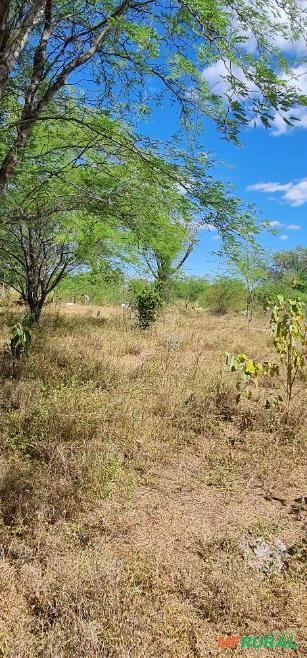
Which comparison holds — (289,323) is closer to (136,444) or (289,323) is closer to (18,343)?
(136,444)

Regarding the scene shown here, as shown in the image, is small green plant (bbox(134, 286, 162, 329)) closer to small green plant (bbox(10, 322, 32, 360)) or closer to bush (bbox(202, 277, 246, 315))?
small green plant (bbox(10, 322, 32, 360))

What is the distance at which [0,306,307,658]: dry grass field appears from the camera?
2.36 meters

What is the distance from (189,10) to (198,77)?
971mm

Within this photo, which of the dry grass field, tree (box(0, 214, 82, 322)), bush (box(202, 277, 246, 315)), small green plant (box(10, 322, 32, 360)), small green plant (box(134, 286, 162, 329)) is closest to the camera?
the dry grass field

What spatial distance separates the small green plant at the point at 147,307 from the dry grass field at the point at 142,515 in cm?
743

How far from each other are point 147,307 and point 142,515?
35.5ft

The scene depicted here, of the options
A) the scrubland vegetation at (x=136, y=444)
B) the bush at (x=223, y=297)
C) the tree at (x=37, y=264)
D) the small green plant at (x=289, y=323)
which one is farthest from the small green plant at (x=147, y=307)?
the bush at (x=223, y=297)

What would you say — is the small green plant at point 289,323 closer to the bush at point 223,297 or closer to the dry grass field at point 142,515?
the dry grass field at point 142,515

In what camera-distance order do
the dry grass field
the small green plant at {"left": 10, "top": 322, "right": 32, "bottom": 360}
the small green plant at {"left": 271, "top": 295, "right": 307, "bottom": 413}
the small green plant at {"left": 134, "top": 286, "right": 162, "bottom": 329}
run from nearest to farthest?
the dry grass field, the small green plant at {"left": 271, "top": 295, "right": 307, "bottom": 413}, the small green plant at {"left": 10, "top": 322, "right": 32, "bottom": 360}, the small green plant at {"left": 134, "top": 286, "right": 162, "bottom": 329}

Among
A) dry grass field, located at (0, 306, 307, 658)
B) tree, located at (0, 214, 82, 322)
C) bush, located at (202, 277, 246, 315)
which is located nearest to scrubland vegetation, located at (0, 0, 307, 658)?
dry grass field, located at (0, 306, 307, 658)

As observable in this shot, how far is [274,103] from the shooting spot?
240 centimetres

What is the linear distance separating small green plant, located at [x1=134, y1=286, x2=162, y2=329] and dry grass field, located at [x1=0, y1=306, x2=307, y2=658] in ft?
24.4

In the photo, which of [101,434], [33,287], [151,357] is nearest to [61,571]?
[101,434]

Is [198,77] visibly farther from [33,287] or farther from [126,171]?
[33,287]
